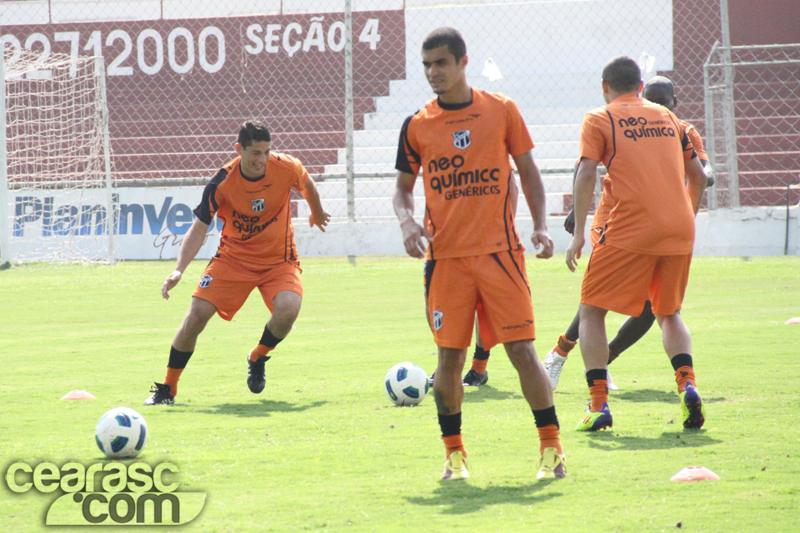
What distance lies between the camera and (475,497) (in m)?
4.16

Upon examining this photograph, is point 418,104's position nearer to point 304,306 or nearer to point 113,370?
point 304,306

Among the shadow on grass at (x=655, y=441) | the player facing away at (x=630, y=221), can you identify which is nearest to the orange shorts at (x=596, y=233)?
the player facing away at (x=630, y=221)

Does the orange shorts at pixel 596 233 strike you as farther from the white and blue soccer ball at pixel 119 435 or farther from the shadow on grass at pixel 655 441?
the white and blue soccer ball at pixel 119 435

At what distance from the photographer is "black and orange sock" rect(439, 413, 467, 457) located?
457 cm

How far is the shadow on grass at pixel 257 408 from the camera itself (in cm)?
632

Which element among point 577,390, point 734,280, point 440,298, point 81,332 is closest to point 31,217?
point 81,332

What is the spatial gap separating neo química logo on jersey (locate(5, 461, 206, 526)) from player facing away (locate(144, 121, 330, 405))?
218 centimetres

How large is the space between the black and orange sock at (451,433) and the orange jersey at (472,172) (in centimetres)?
73

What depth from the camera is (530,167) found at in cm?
468

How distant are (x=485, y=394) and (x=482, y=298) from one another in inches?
92.8

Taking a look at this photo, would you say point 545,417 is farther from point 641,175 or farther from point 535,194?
point 641,175

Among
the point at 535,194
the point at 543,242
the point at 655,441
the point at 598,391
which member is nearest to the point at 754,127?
the point at 598,391

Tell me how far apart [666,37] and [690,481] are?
72.3 feet

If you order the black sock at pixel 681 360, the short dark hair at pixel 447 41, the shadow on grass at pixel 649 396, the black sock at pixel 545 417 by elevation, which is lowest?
the shadow on grass at pixel 649 396
